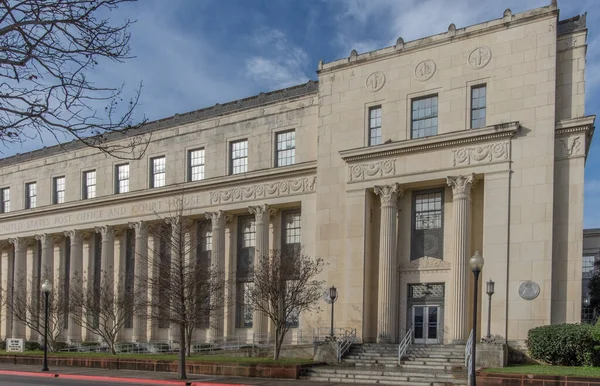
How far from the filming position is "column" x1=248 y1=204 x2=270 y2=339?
133 ft

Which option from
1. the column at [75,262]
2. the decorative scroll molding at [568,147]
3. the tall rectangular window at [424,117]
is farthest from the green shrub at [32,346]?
the decorative scroll molding at [568,147]

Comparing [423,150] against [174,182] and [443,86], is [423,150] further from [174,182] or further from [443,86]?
[174,182]

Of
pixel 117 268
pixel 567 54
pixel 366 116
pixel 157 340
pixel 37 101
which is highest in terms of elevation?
pixel 567 54

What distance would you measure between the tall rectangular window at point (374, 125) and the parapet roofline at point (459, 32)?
2.99 metres

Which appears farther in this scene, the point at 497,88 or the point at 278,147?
the point at 278,147

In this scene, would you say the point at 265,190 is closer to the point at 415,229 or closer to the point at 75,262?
the point at 415,229

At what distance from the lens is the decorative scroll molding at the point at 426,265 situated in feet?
113

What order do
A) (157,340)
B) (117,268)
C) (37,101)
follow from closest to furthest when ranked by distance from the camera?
(37,101), (157,340), (117,268)

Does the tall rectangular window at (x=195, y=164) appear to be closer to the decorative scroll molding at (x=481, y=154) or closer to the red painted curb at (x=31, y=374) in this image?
the red painted curb at (x=31, y=374)

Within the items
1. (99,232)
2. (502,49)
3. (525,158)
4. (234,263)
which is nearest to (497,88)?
(502,49)

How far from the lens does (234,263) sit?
144 ft

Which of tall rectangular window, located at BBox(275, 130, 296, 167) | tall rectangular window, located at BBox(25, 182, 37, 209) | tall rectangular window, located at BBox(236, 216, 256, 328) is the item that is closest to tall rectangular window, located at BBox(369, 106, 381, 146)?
tall rectangular window, located at BBox(275, 130, 296, 167)

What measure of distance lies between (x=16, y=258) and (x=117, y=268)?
11.8 m

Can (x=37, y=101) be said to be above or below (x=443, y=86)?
below
